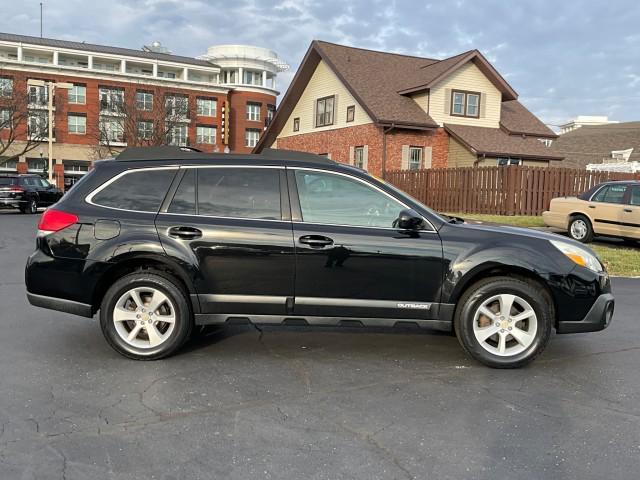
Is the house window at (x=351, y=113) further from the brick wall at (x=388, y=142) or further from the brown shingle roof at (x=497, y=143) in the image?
the brown shingle roof at (x=497, y=143)

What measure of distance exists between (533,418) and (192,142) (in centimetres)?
5702

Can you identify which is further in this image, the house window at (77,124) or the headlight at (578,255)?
the house window at (77,124)

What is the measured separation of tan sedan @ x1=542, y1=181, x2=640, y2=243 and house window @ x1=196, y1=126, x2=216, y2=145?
1985 inches

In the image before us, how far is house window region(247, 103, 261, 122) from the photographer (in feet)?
207

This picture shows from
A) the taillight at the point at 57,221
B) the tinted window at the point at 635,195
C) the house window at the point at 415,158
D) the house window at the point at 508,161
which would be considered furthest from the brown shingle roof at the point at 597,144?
the taillight at the point at 57,221

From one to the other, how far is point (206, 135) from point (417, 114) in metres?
38.2

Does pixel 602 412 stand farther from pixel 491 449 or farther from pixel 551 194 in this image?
pixel 551 194

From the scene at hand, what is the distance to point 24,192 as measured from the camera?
22875 millimetres

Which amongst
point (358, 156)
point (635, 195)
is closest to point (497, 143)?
point (358, 156)

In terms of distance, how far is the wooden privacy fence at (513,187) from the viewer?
20344 mm

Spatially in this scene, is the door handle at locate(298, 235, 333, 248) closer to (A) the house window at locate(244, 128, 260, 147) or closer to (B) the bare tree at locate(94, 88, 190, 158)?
(B) the bare tree at locate(94, 88, 190, 158)

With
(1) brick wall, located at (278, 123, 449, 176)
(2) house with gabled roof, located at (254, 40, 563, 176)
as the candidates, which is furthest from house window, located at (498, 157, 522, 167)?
(1) brick wall, located at (278, 123, 449, 176)

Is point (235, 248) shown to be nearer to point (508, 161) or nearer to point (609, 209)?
point (609, 209)

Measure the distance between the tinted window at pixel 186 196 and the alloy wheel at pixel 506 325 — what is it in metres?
2.54
